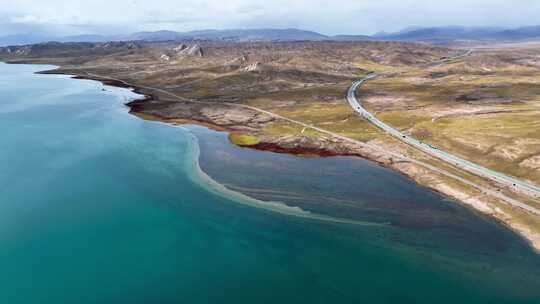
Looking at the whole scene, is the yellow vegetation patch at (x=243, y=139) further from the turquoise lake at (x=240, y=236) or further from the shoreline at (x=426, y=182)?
the turquoise lake at (x=240, y=236)

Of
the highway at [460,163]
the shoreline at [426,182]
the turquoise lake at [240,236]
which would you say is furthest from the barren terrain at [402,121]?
the turquoise lake at [240,236]

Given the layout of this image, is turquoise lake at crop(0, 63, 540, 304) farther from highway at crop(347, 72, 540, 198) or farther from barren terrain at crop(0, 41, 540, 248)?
highway at crop(347, 72, 540, 198)

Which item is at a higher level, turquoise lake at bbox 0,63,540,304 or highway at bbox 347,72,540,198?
highway at bbox 347,72,540,198

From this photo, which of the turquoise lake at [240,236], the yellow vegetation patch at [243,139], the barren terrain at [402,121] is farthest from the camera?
the yellow vegetation patch at [243,139]

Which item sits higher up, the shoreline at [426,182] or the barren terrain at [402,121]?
the barren terrain at [402,121]

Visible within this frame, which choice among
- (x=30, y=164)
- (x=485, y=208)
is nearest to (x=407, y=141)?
(x=485, y=208)

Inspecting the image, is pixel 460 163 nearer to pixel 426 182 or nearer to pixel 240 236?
pixel 426 182

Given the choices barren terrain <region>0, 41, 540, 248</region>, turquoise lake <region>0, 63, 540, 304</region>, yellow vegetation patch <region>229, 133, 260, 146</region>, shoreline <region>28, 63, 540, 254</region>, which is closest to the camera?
turquoise lake <region>0, 63, 540, 304</region>

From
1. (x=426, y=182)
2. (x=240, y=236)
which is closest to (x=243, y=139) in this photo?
(x=426, y=182)

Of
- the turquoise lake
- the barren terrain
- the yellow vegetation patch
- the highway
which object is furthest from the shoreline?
the highway

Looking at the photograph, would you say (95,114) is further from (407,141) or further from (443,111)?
(443,111)
